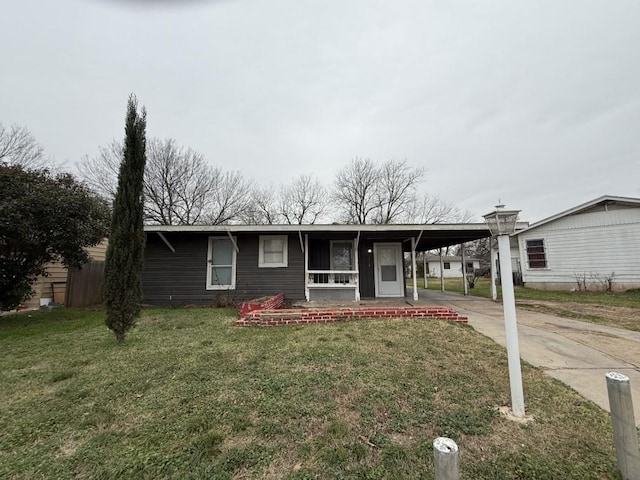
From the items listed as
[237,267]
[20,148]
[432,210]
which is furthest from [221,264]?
[432,210]

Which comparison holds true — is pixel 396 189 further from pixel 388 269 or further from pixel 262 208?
pixel 388 269

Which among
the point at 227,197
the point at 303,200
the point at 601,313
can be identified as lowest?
the point at 601,313

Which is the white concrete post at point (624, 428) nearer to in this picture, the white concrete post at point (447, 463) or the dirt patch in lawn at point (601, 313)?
the white concrete post at point (447, 463)

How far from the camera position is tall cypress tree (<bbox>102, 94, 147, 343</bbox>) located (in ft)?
14.1

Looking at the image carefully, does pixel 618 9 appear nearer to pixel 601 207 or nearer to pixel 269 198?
pixel 601 207

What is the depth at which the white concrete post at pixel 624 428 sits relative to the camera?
162cm

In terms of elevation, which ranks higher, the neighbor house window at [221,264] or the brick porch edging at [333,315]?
the neighbor house window at [221,264]

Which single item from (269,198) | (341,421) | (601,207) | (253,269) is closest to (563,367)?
(341,421)

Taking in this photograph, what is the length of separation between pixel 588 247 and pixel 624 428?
49.6ft

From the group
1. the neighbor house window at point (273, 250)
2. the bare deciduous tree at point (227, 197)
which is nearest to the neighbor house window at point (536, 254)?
the neighbor house window at point (273, 250)

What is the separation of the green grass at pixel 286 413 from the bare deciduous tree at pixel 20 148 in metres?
14.4

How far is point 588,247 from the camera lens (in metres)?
12.6

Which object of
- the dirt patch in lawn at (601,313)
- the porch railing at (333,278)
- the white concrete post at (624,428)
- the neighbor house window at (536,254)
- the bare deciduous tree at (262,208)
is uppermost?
the bare deciduous tree at (262,208)

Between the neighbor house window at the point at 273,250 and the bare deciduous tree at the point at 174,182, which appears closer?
the neighbor house window at the point at 273,250
